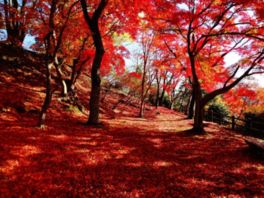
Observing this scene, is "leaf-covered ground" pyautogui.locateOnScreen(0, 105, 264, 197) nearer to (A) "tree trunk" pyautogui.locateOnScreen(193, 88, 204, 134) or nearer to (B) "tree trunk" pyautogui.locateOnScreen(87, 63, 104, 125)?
(B) "tree trunk" pyautogui.locateOnScreen(87, 63, 104, 125)

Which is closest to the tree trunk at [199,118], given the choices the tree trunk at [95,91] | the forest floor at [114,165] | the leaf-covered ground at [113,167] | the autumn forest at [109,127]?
the autumn forest at [109,127]

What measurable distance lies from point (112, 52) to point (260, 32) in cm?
1226

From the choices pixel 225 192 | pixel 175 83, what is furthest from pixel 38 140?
pixel 175 83

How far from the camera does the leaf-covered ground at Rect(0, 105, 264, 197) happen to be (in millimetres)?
4973

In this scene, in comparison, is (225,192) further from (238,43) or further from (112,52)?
(112,52)

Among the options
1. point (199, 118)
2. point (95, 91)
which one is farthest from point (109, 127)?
point (199, 118)

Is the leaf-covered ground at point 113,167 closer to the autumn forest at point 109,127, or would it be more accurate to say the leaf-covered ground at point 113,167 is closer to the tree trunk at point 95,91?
the autumn forest at point 109,127

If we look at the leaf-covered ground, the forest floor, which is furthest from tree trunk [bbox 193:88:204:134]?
the leaf-covered ground

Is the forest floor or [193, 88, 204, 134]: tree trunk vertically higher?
[193, 88, 204, 134]: tree trunk

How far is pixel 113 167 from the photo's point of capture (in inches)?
254

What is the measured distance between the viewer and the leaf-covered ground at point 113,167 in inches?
196

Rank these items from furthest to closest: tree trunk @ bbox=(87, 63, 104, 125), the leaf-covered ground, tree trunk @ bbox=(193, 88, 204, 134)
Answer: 1. tree trunk @ bbox=(193, 88, 204, 134)
2. tree trunk @ bbox=(87, 63, 104, 125)
3. the leaf-covered ground

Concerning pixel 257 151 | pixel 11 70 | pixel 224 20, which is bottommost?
pixel 257 151

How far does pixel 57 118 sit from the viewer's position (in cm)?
1347
